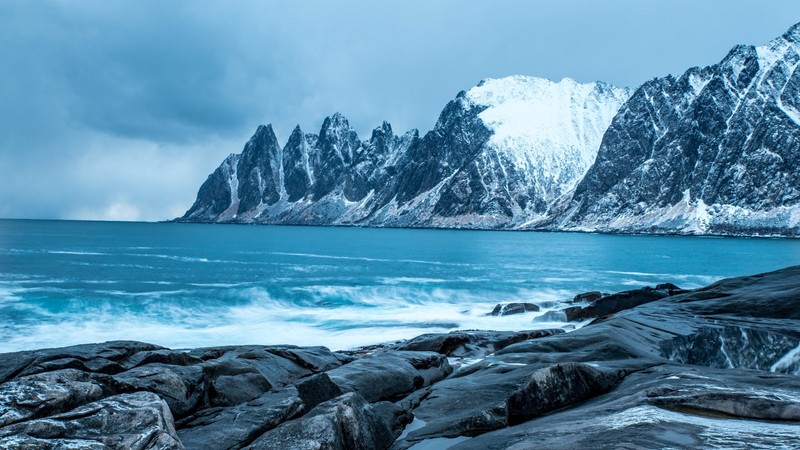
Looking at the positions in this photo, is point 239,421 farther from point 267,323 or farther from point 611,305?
point 267,323

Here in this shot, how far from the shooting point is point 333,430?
24.9 ft

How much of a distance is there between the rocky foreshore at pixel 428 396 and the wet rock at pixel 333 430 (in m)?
0.02

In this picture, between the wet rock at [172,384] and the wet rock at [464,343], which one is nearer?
the wet rock at [172,384]

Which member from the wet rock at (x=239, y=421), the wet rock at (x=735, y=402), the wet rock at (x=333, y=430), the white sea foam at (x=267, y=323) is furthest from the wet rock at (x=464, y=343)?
the wet rock at (x=735, y=402)

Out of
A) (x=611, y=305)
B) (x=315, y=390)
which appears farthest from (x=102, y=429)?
(x=611, y=305)

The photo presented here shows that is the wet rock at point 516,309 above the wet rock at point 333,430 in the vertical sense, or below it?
below

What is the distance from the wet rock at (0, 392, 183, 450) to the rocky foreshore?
0.02 metres

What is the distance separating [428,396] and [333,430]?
16.1 ft

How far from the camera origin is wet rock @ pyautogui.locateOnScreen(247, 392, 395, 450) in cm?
743

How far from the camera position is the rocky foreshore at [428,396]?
6730 millimetres

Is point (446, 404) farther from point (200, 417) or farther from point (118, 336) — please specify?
point (118, 336)

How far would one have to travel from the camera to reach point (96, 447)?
6180mm

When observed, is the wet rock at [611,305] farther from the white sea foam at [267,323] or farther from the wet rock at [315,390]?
the wet rock at [315,390]

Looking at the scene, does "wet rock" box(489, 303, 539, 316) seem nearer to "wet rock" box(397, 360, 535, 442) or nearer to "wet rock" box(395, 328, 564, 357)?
"wet rock" box(395, 328, 564, 357)
